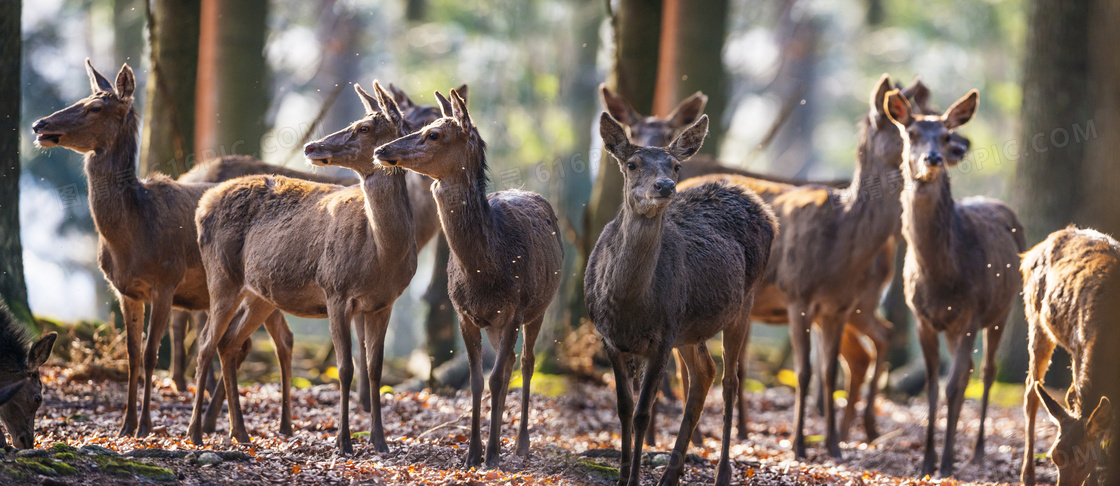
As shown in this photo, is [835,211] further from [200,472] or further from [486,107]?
[486,107]

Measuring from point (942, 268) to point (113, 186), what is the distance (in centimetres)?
744

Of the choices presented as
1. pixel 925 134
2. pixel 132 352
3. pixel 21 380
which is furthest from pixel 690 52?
pixel 21 380

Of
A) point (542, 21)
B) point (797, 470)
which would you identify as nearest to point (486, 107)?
point (542, 21)

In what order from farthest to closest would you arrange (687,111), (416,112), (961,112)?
1. (687,111)
2. (416,112)
3. (961,112)

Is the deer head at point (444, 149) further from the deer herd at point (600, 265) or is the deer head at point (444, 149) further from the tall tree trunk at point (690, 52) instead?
the tall tree trunk at point (690, 52)

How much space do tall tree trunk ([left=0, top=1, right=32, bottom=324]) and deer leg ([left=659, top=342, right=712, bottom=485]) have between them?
6.21m

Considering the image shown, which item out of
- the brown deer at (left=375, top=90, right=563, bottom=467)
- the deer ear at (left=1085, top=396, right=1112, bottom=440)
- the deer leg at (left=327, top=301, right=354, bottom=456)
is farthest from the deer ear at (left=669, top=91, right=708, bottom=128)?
the deer ear at (left=1085, top=396, right=1112, bottom=440)

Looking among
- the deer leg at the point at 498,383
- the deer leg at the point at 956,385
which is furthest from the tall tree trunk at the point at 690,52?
the deer leg at the point at 498,383

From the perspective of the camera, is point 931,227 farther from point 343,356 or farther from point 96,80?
point 96,80

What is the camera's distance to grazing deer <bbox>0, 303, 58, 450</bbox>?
7.15 m

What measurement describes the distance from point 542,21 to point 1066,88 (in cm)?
1313

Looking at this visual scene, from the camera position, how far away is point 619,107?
40.9ft

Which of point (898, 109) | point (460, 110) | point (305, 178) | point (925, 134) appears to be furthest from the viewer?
point (305, 178)

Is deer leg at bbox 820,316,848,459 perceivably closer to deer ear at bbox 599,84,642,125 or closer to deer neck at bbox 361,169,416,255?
deer ear at bbox 599,84,642,125
